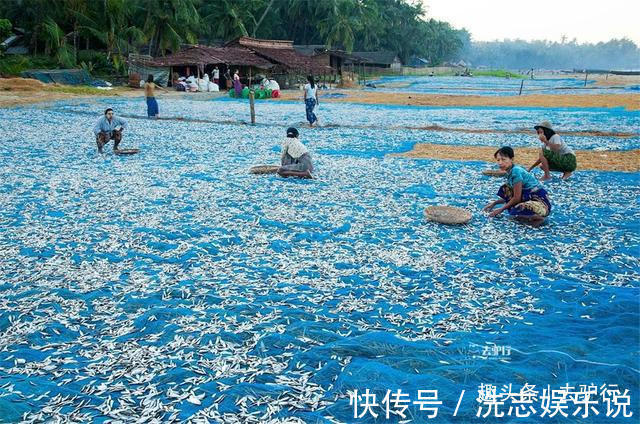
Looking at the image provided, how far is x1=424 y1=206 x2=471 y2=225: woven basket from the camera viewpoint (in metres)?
6.19

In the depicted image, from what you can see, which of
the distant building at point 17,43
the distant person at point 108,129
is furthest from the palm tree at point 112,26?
the distant person at point 108,129

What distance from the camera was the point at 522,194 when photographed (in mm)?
6223

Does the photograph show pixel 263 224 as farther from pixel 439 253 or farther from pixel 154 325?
pixel 154 325

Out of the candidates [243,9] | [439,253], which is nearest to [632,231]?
[439,253]

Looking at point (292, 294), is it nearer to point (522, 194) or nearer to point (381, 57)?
point (522, 194)

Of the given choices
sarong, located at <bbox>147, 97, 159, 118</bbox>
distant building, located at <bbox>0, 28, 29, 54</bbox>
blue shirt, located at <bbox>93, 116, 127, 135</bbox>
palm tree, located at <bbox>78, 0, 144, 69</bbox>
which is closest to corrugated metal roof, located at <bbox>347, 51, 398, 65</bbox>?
palm tree, located at <bbox>78, 0, 144, 69</bbox>

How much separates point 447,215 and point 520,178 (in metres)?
0.93

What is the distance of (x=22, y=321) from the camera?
154 inches

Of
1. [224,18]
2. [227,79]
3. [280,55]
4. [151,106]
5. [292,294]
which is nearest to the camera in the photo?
[292,294]

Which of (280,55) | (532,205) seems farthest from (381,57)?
(532,205)

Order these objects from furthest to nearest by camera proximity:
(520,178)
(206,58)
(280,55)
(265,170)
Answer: (280,55), (206,58), (265,170), (520,178)

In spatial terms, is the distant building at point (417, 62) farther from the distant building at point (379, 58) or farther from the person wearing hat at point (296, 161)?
the person wearing hat at point (296, 161)

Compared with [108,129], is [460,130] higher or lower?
higher

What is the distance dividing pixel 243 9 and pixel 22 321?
52.5 m
